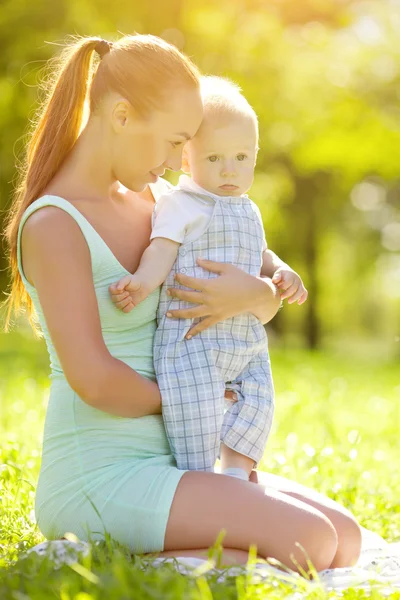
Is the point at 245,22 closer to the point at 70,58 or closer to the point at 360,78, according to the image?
the point at 360,78

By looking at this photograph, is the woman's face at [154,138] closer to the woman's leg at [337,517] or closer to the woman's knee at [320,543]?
the woman's leg at [337,517]

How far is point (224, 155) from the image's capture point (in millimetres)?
2951

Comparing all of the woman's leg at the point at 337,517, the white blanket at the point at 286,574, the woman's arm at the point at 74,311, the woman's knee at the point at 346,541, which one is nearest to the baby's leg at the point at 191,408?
the woman's arm at the point at 74,311

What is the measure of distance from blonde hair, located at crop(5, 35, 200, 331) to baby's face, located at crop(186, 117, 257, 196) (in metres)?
0.21

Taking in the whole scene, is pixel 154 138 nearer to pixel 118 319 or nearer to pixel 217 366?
pixel 118 319

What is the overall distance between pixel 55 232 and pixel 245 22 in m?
10.7

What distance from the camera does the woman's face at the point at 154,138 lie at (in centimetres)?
274

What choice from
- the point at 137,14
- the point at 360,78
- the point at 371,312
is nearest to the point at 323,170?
the point at 360,78

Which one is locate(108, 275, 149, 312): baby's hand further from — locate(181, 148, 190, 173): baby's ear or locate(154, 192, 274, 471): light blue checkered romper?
locate(181, 148, 190, 173): baby's ear

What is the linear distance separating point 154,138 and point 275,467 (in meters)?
2.07

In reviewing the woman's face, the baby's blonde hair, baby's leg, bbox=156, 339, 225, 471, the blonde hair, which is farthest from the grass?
the baby's blonde hair

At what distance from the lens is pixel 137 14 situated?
11.1 metres

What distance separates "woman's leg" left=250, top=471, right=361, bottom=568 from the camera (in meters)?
2.85

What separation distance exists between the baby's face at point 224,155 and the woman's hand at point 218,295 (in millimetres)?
301
